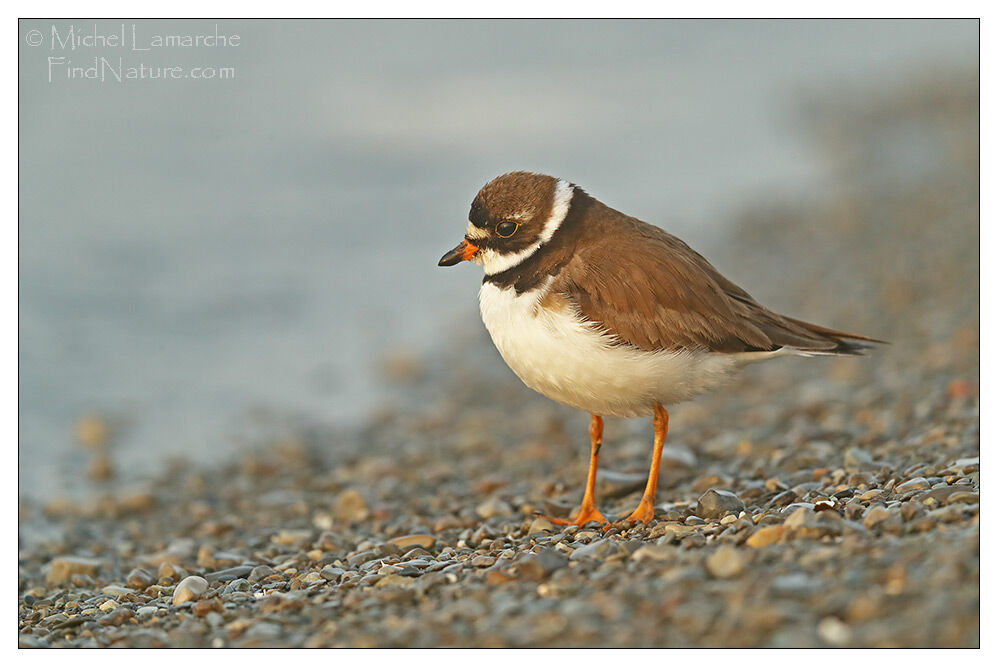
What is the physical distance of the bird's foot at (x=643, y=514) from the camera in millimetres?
5156

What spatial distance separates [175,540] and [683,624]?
4102 millimetres

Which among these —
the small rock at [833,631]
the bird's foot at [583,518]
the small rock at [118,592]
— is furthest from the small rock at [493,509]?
the small rock at [833,631]

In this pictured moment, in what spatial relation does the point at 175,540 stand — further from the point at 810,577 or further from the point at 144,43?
the point at 810,577

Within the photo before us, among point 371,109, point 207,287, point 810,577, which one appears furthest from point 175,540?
point 371,109

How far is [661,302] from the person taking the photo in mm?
5113

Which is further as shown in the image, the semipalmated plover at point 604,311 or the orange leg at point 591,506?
the orange leg at point 591,506

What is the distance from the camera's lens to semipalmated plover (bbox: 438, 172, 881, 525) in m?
4.99

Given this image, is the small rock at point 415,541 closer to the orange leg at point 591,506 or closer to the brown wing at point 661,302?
the orange leg at point 591,506

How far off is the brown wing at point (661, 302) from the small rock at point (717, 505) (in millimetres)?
785

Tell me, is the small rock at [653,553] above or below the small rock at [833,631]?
above

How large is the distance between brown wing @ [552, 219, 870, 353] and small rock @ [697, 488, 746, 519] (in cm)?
78

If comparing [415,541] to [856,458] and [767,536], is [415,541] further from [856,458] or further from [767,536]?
[856,458]

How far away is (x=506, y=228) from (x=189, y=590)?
2.56 m

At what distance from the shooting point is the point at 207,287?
1256 cm
